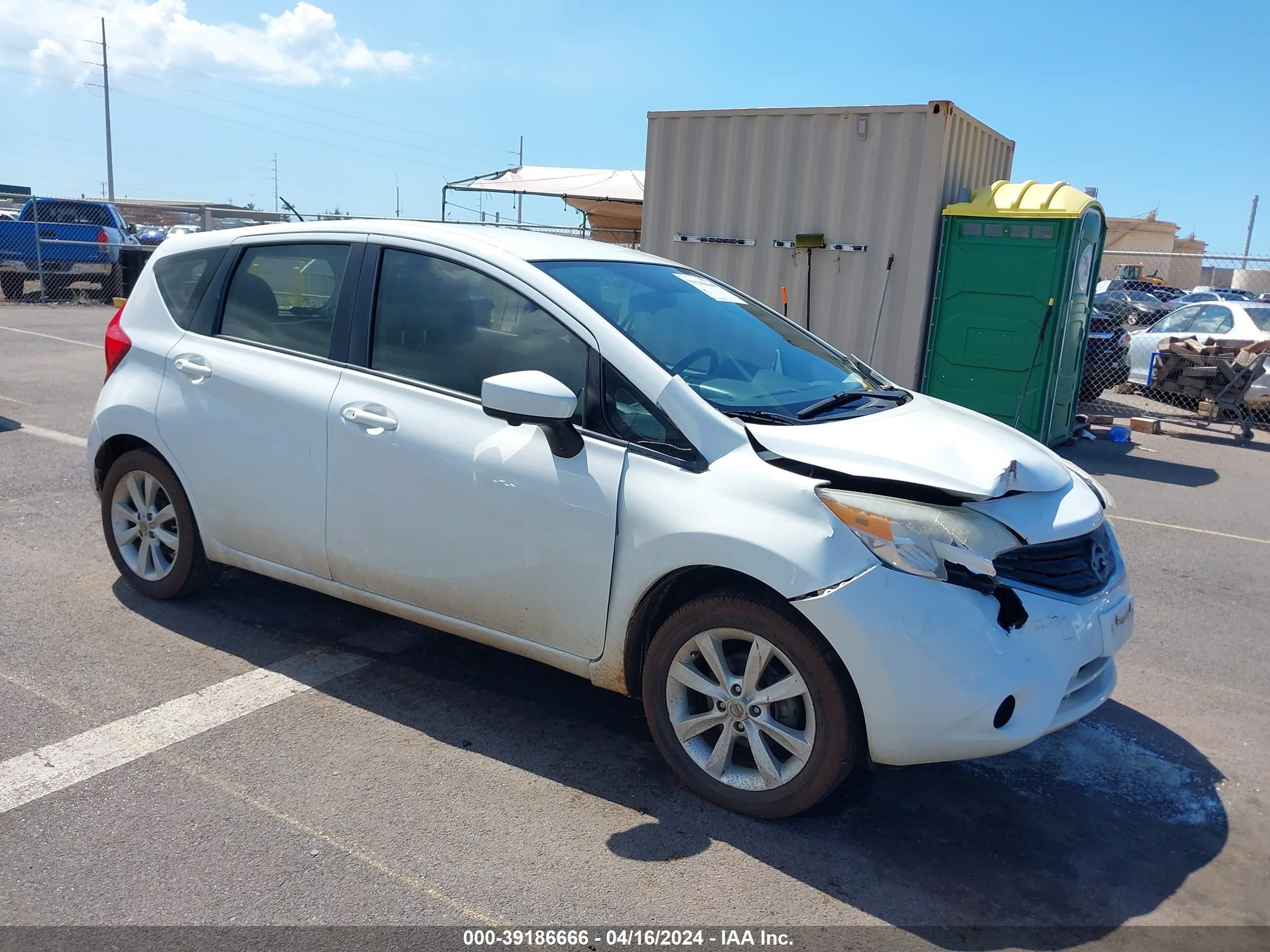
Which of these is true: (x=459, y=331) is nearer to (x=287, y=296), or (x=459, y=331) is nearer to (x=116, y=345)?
(x=287, y=296)

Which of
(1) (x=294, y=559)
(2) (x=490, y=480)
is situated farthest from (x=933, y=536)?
(1) (x=294, y=559)

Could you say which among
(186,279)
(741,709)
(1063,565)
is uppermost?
(186,279)

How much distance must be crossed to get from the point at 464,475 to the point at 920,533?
1.56m

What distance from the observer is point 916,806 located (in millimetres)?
3457

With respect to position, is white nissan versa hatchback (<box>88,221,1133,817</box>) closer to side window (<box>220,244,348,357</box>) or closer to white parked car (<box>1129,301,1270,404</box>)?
side window (<box>220,244,348,357</box>)

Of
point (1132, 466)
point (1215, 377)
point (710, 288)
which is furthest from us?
point (1215, 377)

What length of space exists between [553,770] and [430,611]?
78 centimetres

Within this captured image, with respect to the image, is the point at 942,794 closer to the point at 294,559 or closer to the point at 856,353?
the point at 294,559

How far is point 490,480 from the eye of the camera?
3.59m

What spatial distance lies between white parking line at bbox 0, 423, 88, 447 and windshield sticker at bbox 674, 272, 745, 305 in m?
5.51

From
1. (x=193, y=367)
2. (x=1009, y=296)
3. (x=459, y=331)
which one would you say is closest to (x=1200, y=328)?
(x=1009, y=296)

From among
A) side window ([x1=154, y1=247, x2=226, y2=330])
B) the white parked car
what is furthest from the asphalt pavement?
the white parked car

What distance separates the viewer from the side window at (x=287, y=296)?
4.21 m

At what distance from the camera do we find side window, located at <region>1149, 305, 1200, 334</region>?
601 inches
